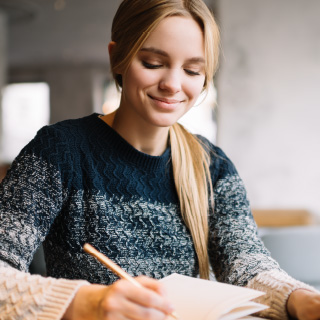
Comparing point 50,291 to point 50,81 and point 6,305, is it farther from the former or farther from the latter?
point 50,81

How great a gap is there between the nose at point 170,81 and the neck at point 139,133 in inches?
5.5

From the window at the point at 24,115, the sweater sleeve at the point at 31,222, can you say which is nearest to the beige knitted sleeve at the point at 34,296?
the sweater sleeve at the point at 31,222

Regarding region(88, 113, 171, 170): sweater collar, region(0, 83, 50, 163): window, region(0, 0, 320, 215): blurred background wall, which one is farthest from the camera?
region(0, 83, 50, 163): window

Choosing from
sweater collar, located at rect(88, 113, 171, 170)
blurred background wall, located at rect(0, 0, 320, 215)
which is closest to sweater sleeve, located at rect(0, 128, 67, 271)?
sweater collar, located at rect(88, 113, 171, 170)

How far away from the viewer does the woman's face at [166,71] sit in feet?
2.75

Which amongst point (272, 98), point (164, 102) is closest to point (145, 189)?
point (164, 102)

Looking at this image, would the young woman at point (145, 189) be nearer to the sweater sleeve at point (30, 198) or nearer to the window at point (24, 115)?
the sweater sleeve at point (30, 198)

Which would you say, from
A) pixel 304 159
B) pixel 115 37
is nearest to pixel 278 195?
pixel 304 159

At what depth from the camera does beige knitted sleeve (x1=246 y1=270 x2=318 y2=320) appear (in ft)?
2.53

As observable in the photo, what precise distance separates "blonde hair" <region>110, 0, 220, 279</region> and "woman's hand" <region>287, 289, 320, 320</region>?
0.27 metres

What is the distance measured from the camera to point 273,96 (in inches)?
134

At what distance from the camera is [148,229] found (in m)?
0.94

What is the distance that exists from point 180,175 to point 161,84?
0.78 ft

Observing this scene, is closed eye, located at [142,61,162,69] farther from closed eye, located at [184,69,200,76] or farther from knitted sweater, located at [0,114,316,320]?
knitted sweater, located at [0,114,316,320]
